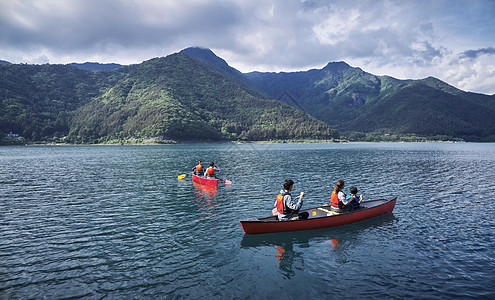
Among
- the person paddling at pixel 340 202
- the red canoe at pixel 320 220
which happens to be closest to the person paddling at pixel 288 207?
the red canoe at pixel 320 220

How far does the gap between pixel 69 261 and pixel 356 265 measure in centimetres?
1509

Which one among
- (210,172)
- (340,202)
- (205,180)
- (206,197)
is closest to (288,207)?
(340,202)

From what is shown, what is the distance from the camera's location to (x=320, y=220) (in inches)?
720

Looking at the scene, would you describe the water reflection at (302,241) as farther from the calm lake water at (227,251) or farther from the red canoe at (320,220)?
the red canoe at (320,220)

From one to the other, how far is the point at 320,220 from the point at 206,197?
1492cm

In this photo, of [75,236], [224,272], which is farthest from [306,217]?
[75,236]

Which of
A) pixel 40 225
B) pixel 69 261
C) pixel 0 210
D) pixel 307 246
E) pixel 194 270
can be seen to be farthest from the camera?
pixel 0 210

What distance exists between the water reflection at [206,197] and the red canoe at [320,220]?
667 cm

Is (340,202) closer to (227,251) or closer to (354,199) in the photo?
(354,199)

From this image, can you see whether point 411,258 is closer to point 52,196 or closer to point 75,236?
point 75,236

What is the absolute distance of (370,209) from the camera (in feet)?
67.1

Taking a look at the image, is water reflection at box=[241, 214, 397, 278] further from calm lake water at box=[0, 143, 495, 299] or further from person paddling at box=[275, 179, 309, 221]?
person paddling at box=[275, 179, 309, 221]

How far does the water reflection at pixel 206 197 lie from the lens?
2443 cm

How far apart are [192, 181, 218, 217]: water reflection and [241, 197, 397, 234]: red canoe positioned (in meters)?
6.67
